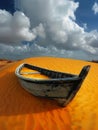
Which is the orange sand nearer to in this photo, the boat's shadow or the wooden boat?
the boat's shadow

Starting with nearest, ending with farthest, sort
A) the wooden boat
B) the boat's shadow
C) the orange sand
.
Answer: the wooden boat, the orange sand, the boat's shadow

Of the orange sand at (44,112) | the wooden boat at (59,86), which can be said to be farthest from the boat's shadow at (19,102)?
the wooden boat at (59,86)

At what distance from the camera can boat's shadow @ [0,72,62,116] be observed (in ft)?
30.1

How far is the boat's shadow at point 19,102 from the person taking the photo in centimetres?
919

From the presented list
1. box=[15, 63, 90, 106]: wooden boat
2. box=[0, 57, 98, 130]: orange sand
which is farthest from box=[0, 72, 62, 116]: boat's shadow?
box=[15, 63, 90, 106]: wooden boat

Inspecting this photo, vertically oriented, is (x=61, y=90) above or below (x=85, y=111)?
above

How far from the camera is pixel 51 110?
29.6ft

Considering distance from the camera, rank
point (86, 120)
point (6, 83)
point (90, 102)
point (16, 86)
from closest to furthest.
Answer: point (86, 120), point (90, 102), point (16, 86), point (6, 83)

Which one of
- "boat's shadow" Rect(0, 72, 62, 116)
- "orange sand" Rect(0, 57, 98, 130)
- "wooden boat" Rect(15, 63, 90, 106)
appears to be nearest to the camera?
"wooden boat" Rect(15, 63, 90, 106)

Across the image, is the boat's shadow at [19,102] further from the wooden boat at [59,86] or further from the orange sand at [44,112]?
the wooden boat at [59,86]

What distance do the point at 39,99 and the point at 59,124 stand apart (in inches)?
82.9

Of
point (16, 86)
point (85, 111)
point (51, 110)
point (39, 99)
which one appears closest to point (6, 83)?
point (16, 86)

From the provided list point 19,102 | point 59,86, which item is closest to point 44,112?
point 59,86

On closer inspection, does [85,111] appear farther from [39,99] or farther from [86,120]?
[39,99]
